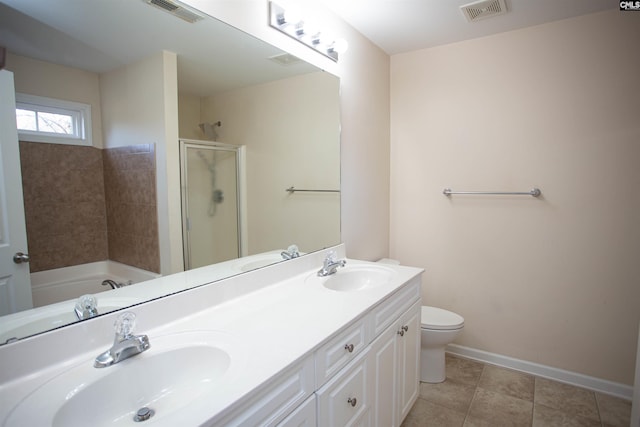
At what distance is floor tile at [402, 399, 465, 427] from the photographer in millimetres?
1964

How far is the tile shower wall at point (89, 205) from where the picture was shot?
3.18 ft

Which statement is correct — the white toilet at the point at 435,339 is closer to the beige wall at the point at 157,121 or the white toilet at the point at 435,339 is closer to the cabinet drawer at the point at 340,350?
the cabinet drawer at the point at 340,350

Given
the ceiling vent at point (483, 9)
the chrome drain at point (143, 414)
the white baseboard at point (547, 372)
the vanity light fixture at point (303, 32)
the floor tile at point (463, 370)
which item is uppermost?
the ceiling vent at point (483, 9)

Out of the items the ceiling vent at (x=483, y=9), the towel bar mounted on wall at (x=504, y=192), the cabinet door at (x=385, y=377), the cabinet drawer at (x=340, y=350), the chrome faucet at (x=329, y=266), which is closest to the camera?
the cabinet drawer at (x=340, y=350)

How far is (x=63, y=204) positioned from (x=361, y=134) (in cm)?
188

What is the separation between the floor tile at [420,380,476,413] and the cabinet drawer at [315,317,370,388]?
1.12m

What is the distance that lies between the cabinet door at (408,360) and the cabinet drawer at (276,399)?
0.81 metres

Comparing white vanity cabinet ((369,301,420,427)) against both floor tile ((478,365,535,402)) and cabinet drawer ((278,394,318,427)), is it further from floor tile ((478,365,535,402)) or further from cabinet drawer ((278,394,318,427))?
floor tile ((478,365,535,402))

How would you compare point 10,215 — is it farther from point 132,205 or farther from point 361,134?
point 361,134

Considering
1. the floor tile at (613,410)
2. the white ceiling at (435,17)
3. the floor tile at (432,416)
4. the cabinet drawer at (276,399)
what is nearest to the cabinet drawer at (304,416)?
the cabinet drawer at (276,399)

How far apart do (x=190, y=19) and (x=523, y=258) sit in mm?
2482

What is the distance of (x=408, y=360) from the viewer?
186 centimetres

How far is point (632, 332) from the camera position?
7.03 ft

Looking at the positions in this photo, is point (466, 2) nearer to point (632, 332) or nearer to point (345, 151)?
point (345, 151)
